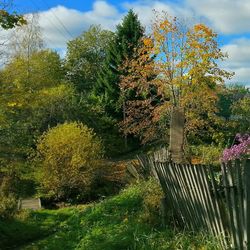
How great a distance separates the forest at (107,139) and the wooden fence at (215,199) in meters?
0.25

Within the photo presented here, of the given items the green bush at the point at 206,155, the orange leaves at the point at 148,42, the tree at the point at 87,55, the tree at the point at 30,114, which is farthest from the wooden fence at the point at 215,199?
the tree at the point at 87,55

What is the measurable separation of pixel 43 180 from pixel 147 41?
904cm

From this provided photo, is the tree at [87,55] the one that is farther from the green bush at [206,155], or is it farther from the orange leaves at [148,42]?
the green bush at [206,155]

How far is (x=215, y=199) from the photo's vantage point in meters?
6.43

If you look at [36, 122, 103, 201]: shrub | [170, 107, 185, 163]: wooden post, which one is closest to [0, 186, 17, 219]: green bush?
[36, 122, 103, 201]: shrub

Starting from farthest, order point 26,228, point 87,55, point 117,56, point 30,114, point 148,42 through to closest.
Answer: point 87,55
point 117,56
point 30,114
point 148,42
point 26,228

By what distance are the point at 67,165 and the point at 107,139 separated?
12.3 meters

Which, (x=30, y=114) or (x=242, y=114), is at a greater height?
(x=30, y=114)

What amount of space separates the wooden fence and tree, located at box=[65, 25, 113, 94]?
41.7 m

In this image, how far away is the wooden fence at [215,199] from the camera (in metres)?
5.87

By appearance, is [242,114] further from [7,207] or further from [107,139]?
[7,207]

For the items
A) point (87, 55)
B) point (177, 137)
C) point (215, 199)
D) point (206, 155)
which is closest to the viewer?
point (215, 199)

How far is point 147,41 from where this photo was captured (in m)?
22.6

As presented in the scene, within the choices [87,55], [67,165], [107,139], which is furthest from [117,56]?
[87,55]
